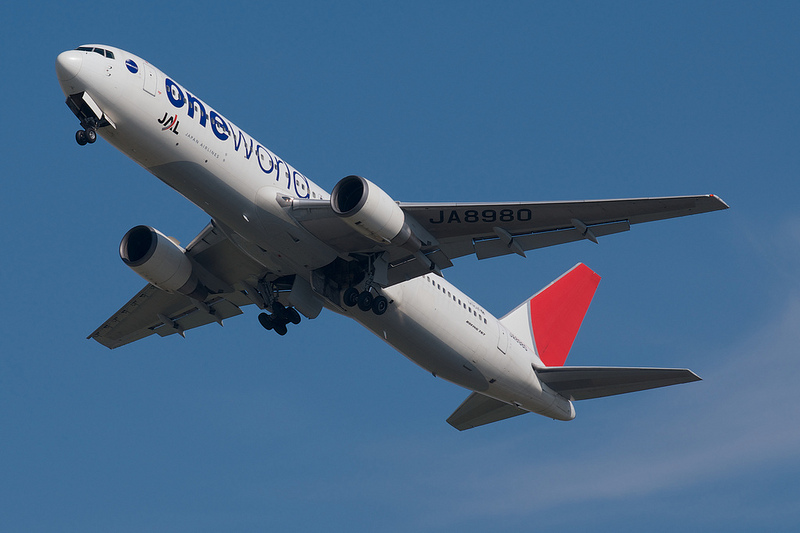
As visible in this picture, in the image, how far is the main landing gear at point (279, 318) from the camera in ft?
103

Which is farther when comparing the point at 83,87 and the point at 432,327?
the point at 432,327

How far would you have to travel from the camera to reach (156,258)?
2977 centimetres

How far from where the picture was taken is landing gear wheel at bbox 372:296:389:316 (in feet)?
93.5

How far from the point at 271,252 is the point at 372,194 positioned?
384cm

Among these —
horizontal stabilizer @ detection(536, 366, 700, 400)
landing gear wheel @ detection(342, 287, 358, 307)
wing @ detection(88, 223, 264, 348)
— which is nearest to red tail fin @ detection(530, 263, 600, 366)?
horizontal stabilizer @ detection(536, 366, 700, 400)

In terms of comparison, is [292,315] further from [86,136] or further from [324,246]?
[86,136]

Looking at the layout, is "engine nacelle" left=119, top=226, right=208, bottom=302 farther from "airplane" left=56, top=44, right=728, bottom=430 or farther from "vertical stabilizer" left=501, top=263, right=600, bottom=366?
"vertical stabilizer" left=501, top=263, right=600, bottom=366

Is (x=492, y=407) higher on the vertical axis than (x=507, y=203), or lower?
lower

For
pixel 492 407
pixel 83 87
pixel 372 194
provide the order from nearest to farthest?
pixel 83 87 → pixel 372 194 → pixel 492 407

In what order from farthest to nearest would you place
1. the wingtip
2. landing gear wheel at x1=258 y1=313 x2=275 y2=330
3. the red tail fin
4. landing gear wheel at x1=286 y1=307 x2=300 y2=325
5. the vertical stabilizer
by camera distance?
the red tail fin < the vertical stabilizer < landing gear wheel at x1=258 y1=313 x2=275 y2=330 < landing gear wheel at x1=286 y1=307 x2=300 y2=325 < the wingtip

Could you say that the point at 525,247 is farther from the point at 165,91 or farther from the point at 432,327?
the point at 165,91

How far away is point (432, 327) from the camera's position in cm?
2992

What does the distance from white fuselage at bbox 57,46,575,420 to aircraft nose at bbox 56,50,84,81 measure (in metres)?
0.02

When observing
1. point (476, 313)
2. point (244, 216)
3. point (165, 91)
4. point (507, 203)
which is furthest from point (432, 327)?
point (165, 91)
